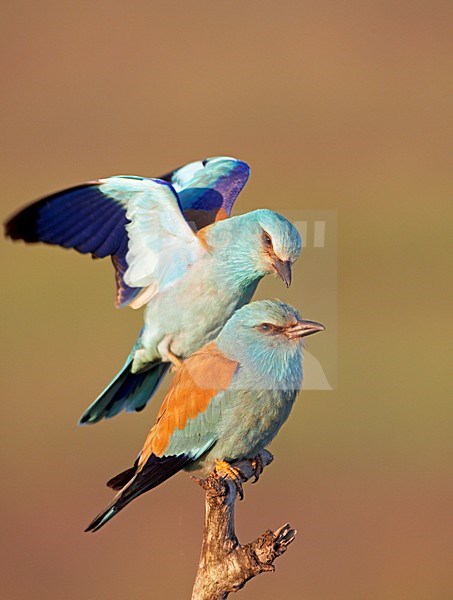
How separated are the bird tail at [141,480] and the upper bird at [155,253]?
43cm

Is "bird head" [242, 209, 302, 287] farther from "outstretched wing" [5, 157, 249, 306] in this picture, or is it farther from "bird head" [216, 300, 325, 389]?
"outstretched wing" [5, 157, 249, 306]

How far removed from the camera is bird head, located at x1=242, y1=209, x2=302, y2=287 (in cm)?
307

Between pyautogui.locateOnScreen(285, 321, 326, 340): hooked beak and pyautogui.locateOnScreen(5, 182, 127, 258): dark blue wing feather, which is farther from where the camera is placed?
pyautogui.locateOnScreen(5, 182, 127, 258): dark blue wing feather

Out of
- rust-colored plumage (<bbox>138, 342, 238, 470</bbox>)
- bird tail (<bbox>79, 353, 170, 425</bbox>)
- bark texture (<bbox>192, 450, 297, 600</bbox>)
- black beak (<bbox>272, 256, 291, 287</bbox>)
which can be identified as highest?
black beak (<bbox>272, 256, 291, 287</bbox>)

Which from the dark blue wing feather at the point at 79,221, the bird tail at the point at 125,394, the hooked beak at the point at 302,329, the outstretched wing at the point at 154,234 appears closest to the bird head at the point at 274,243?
the hooked beak at the point at 302,329

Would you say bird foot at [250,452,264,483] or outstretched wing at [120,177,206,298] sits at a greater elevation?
outstretched wing at [120,177,206,298]

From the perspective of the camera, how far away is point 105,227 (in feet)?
11.3

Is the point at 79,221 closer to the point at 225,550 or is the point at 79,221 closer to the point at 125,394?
the point at 125,394

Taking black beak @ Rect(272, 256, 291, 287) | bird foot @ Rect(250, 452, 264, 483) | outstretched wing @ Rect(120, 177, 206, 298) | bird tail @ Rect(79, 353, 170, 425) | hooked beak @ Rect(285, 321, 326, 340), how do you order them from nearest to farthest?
hooked beak @ Rect(285, 321, 326, 340) < black beak @ Rect(272, 256, 291, 287) < bird foot @ Rect(250, 452, 264, 483) < outstretched wing @ Rect(120, 177, 206, 298) < bird tail @ Rect(79, 353, 170, 425)

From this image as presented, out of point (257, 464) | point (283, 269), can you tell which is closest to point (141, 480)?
point (257, 464)

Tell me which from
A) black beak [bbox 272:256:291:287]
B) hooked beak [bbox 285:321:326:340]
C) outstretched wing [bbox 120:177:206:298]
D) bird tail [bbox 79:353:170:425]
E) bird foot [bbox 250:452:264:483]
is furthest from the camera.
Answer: bird tail [bbox 79:353:170:425]

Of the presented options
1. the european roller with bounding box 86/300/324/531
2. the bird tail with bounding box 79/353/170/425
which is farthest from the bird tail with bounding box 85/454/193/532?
the bird tail with bounding box 79/353/170/425

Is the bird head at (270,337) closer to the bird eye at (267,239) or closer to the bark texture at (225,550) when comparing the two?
the bird eye at (267,239)

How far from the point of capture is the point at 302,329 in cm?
296
